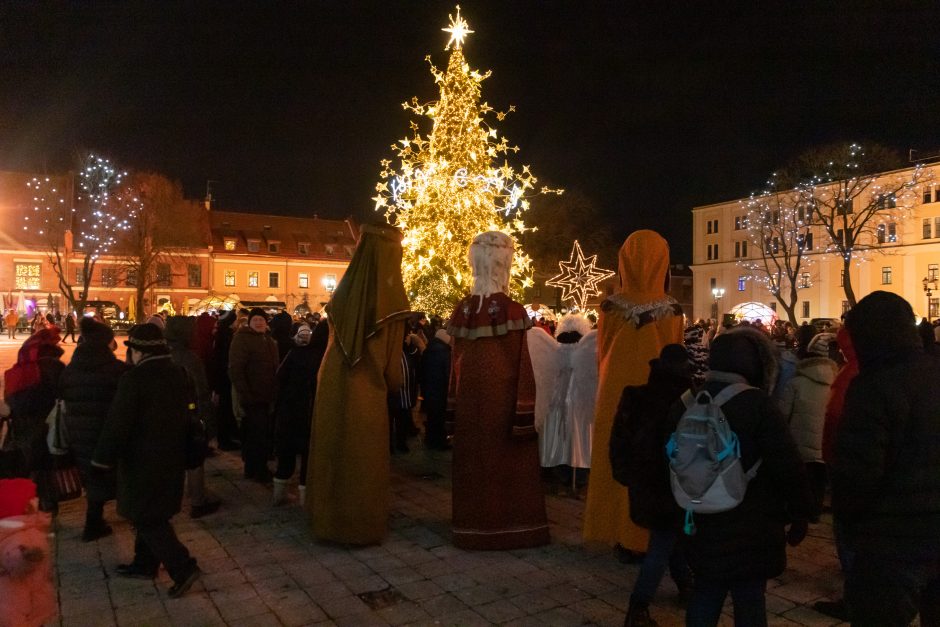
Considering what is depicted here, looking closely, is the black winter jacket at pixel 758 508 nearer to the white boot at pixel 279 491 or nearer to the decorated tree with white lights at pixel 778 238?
the white boot at pixel 279 491

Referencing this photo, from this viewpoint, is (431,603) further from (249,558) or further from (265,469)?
(265,469)

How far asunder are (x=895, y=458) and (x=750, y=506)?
597mm

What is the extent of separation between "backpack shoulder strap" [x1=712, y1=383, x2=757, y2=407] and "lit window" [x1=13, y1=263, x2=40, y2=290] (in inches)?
2356

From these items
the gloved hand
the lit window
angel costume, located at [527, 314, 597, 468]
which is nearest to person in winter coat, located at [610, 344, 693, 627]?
the gloved hand

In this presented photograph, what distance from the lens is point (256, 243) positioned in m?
60.6

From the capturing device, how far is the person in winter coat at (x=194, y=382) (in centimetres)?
623

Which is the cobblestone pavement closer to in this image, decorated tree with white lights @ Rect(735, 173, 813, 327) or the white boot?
the white boot

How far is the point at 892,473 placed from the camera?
278cm

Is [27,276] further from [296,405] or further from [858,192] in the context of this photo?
[858,192]

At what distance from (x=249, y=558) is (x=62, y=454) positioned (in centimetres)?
193

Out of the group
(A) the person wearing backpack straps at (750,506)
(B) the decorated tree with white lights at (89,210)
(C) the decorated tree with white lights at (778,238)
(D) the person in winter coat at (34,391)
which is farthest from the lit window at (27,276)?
(A) the person wearing backpack straps at (750,506)

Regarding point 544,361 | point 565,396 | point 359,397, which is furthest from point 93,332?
point 565,396

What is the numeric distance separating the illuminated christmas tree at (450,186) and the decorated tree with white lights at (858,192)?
3344 centimetres

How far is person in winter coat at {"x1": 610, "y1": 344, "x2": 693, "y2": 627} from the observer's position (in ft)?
11.3
